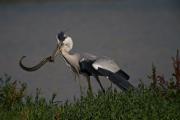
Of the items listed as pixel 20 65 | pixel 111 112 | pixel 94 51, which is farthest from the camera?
pixel 94 51

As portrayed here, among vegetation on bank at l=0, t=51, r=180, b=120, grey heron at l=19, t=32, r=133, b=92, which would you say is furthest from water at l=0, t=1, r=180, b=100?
vegetation on bank at l=0, t=51, r=180, b=120

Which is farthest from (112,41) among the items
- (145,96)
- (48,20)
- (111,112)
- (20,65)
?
(111,112)

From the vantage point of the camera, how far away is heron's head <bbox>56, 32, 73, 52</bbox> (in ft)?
17.2

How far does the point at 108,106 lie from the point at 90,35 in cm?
201

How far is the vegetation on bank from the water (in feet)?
2.12

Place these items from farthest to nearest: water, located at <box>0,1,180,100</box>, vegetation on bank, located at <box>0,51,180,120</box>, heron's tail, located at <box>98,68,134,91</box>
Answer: water, located at <box>0,1,180,100</box> < heron's tail, located at <box>98,68,134,91</box> < vegetation on bank, located at <box>0,51,180,120</box>

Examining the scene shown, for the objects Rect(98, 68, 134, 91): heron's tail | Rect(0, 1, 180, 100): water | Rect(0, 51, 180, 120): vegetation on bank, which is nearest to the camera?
Rect(0, 51, 180, 120): vegetation on bank

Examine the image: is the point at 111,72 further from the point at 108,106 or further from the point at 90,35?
the point at 90,35

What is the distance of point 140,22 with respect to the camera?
21.2ft

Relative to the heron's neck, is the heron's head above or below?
above

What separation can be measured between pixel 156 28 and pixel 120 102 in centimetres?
217

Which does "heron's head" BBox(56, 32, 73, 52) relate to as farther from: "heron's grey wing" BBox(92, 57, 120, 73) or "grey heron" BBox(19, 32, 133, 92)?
"heron's grey wing" BBox(92, 57, 120, 73)

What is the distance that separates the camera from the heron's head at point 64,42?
5234 millimetres

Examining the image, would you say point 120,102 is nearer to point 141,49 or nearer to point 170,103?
point 170,103
